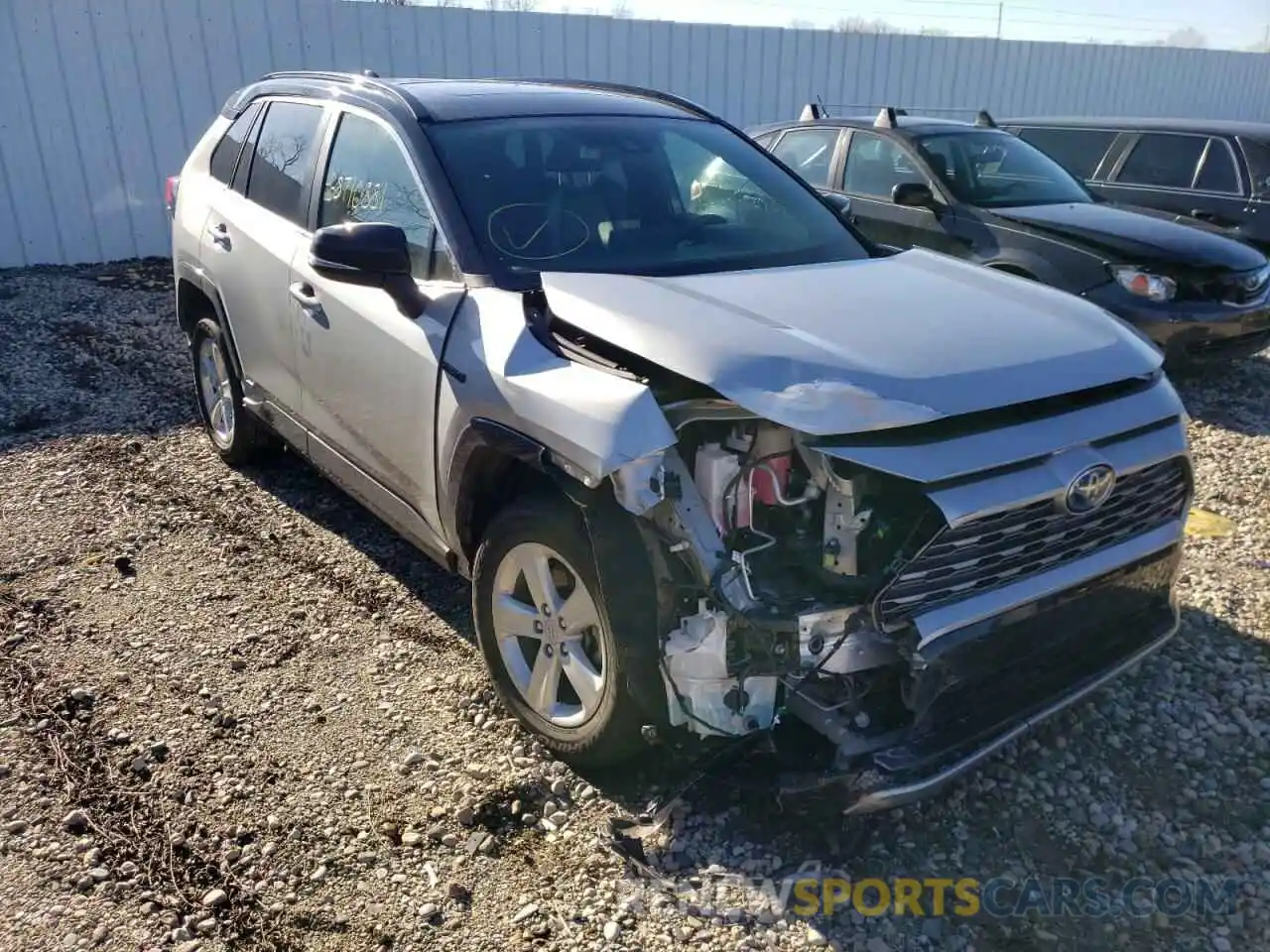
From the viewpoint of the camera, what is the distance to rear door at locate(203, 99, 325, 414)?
4.21 m

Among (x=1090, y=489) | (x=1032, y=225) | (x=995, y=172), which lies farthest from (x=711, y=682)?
(x=995, y=172)

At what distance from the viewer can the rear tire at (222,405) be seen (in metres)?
5.08

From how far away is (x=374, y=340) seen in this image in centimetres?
354

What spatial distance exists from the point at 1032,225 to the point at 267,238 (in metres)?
4.80

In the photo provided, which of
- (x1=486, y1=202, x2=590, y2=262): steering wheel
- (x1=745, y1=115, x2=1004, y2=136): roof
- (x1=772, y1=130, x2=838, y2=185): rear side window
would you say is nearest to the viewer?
(x1=486, y1=202, x2=590, y2=262): steering wheel

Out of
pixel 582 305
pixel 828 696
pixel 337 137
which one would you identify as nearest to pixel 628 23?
pixel 337 137

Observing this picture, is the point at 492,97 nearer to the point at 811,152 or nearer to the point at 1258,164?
the point at 811,152

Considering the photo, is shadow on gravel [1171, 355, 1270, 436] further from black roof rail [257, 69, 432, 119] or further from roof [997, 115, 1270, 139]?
black roof rail [257, 69, 432, 119]

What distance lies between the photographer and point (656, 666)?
2.66 meters

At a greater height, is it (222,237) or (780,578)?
(222,237)

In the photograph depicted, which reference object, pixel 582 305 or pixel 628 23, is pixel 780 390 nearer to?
pixel 582 305

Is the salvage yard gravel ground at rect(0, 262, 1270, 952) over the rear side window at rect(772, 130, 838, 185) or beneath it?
beneath

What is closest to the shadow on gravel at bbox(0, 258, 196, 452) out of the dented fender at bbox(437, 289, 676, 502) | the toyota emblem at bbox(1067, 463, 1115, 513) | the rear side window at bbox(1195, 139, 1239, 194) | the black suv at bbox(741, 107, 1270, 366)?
the dented fender at bbox(437, 289, 676, 502)

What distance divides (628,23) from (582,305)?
10703 millimetres
